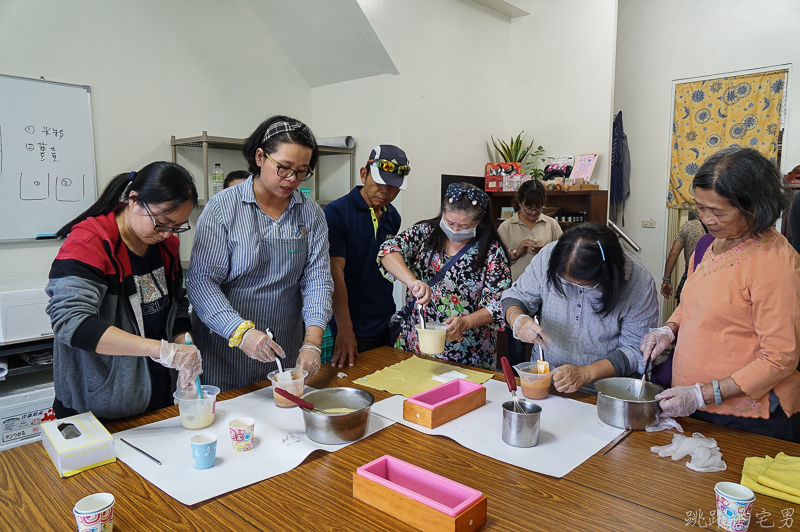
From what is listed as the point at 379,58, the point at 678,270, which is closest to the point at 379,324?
the point at 379,58

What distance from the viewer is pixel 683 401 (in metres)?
1.68

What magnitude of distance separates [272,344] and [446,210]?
101 cm

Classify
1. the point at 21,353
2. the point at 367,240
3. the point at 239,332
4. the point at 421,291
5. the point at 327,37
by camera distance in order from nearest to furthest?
the point at 239,332 < the point at 421,291 < the point at 367,240 < the point at 21,353 < the point at 327,37

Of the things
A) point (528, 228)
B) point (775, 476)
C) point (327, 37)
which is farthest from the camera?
point (528, 228)

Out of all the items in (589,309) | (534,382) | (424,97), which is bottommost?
(534,382)

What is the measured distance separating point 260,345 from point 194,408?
0.92 feet

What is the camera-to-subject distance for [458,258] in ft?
7.93

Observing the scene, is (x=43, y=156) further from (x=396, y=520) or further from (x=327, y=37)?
(x=396, y=520)

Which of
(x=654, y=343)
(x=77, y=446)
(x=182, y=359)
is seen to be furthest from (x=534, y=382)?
(x=77, y=446)

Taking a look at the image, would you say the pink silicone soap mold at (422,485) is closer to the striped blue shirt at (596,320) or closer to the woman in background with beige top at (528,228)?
the striped blue shirt at (596,320)

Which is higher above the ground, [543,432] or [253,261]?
[253,261]

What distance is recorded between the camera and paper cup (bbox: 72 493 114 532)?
3.55 ft

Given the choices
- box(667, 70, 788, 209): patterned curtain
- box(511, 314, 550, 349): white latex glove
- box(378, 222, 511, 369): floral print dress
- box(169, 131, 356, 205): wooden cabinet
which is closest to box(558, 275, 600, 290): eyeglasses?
box(511, 314, 550, 349): white latex glove

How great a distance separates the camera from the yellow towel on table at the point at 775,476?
1302 mm
